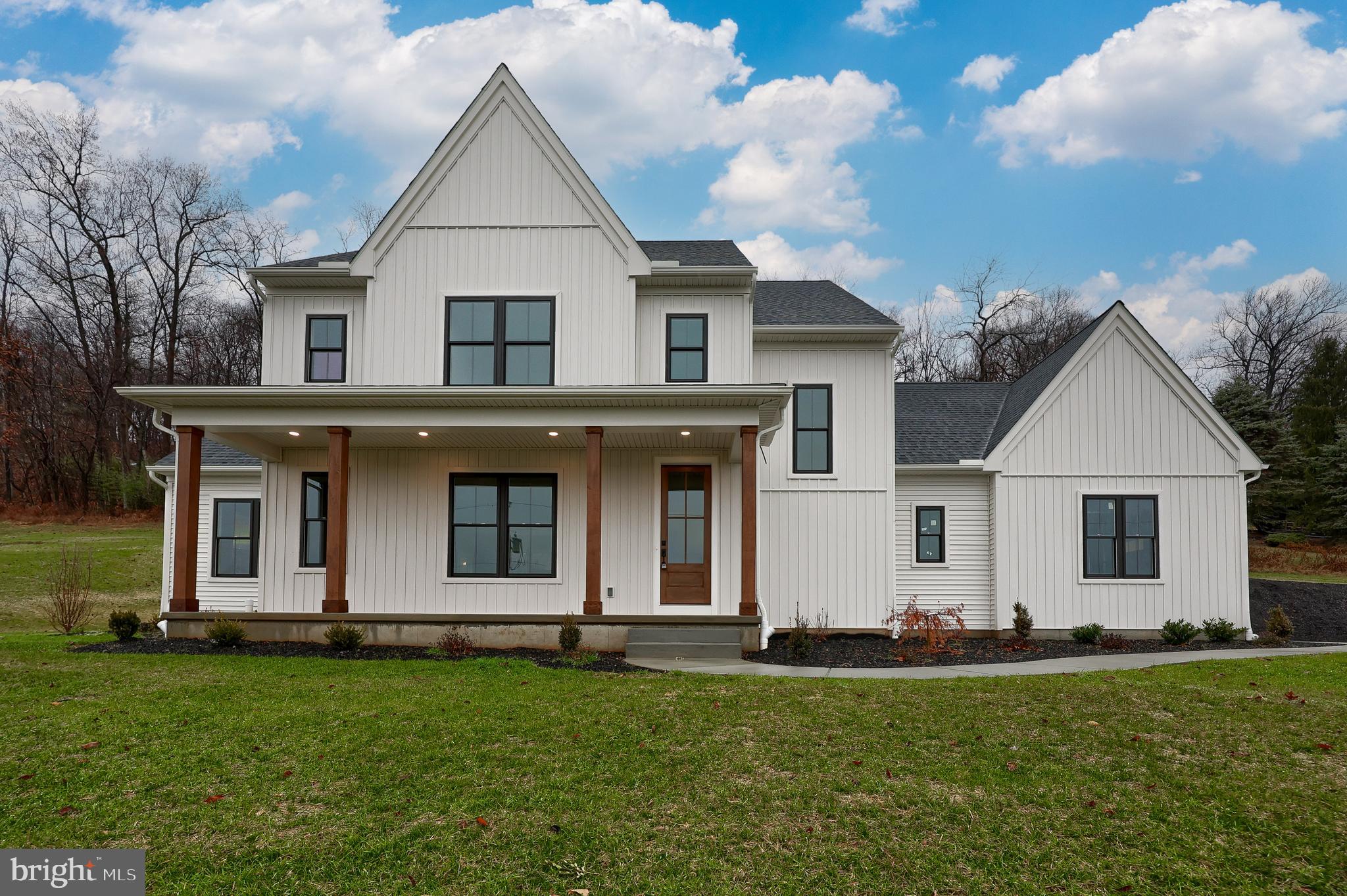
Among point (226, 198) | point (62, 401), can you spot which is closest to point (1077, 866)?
point (226, 198)

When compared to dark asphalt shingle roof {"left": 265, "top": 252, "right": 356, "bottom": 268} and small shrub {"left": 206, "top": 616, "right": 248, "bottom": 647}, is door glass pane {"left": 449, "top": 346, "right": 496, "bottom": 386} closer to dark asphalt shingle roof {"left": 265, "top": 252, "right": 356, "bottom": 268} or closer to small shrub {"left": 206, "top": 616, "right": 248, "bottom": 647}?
dark asphalt shingle roof {"left": 265, "top": 252, "right": 356, "bottom": 268}

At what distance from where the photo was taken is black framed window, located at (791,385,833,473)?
14.5m

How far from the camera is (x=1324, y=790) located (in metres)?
5.35

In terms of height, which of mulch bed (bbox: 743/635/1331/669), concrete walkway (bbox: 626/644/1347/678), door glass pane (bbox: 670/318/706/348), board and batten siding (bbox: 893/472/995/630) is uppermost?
door glass pane (bbox: 670/318/706/348)

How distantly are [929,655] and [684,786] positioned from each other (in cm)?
718

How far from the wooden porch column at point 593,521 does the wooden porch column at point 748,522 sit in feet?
7.01

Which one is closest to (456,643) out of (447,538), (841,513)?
(447,538)

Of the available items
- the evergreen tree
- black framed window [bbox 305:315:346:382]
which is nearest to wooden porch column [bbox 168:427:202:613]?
black framed window [bbox 305:315:346:382]

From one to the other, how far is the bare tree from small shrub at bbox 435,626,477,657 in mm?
42768

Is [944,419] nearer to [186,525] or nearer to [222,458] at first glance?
A: [186,525]

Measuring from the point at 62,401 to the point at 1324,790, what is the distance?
4575cm

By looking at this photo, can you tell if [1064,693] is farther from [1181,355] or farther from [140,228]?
[1181,355]

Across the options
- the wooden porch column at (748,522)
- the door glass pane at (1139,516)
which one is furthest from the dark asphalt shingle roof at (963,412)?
the wooden porch column at (748,522)

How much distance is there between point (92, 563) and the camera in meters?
22.9
